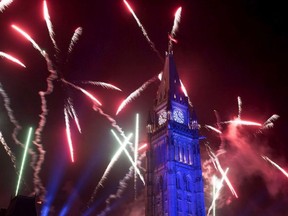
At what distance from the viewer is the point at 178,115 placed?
90.7 metres

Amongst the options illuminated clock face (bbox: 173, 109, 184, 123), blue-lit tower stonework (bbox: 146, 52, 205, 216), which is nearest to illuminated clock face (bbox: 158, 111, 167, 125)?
blue-lit tower stonework (bbox: 146, 52, 205, 216)

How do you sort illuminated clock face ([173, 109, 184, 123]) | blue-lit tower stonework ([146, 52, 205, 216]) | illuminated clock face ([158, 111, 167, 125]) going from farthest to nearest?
illuminated clock face ([173, 109, 184, 123])
illuminated clock face ([158, 111, 167, 125])
blue-lit tower stonework ([146, 52, 205, 216])

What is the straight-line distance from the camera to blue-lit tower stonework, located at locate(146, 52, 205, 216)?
81875 millimetres

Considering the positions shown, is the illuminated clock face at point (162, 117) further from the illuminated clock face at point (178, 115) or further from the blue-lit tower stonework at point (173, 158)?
the illuminated clock face at point (178, 115)

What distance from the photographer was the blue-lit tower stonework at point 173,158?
8188cm

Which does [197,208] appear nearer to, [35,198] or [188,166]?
[188,166]

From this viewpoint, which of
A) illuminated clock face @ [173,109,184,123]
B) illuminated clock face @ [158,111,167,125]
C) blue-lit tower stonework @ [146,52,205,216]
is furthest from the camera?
illuminated clock face @ [173,109,184,123]

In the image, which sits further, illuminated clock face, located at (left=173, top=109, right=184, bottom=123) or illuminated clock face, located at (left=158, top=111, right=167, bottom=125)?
illuminated clock face, located at (left=173, top=109, right=184, bottom=123)

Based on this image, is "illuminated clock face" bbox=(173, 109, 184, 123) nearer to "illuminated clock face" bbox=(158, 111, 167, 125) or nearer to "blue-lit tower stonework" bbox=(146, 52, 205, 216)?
"blue-lit tower stonework" bbox=(146, 52, 205, 216)

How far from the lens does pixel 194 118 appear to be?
93000 mm

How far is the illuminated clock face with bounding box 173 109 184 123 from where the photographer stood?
295ft

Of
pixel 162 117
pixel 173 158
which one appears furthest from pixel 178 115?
pixel 173 158

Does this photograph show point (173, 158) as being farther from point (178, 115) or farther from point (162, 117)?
point (178, 115)

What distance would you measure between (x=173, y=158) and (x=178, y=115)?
9.56 m
